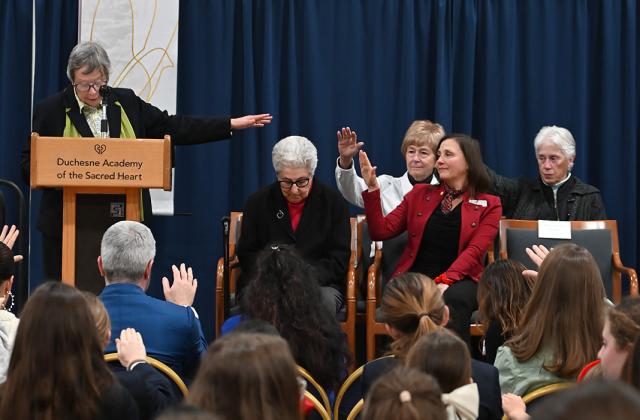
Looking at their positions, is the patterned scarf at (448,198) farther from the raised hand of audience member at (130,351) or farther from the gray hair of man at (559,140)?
the raised hand of audience member at (130,351)

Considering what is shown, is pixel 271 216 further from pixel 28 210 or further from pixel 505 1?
pixel 505 1

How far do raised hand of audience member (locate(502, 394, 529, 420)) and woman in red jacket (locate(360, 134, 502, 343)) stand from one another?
2254mm

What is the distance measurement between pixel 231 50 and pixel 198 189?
0.95 meters

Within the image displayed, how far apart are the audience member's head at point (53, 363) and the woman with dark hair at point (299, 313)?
38.6 inches

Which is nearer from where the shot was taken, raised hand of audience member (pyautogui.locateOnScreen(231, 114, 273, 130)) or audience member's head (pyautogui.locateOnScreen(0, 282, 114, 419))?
audience member's head (pyautogui.locateOnScreen(0, 282, 114, 419))

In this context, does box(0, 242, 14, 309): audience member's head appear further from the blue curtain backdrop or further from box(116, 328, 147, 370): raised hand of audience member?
the blue curtain backdrop

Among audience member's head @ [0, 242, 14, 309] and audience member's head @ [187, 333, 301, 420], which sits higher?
audience member's head @ [0, 242, 14, 309]

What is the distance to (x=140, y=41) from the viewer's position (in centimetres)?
599

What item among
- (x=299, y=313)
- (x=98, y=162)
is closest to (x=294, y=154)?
(x=98, y=162)

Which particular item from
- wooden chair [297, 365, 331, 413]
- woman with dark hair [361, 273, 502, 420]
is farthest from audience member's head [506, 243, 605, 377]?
wooden chair [297, 365, 331, 413]

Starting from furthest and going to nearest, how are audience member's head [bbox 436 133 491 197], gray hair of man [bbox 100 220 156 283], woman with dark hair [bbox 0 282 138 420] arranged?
audience member's head [bbox 436 133 491 197]
gray hair of man [bbox 100 220 156 283]
woman with dark hair [bbox 0 282 138 420]

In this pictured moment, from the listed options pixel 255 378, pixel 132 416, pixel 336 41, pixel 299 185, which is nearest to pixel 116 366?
pixel 132 416

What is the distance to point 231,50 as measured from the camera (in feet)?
20.3

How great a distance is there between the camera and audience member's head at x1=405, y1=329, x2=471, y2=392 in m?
2.31
